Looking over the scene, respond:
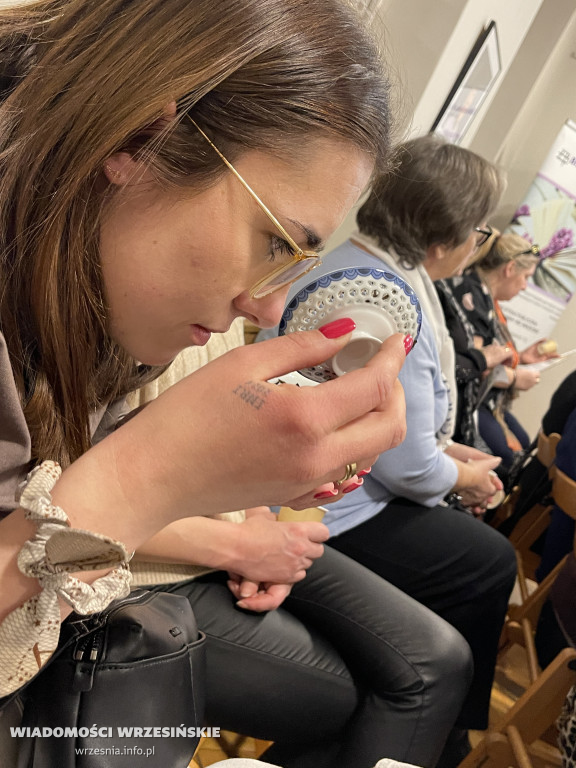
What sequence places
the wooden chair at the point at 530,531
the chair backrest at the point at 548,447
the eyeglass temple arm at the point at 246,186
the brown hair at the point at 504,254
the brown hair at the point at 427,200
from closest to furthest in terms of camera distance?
1. the eyeglass temple arm at the point at 246,186
2. the brown hair at the point at 427,200
3. the chair backrest at the point at 548,447
4. the wooden chair at the point at 530,531
5. the brown hair at the point at 504,254

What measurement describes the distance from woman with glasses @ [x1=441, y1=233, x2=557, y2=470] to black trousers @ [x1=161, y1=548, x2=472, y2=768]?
144 cm

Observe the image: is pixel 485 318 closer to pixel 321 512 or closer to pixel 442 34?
pixel 442 34

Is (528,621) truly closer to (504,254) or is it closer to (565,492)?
(565,492)

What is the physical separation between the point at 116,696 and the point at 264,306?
474 millimetres

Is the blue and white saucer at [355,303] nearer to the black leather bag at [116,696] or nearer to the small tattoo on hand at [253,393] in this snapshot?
the small tattoo on hand at [253,393]

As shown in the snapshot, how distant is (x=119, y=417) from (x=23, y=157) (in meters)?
0.41

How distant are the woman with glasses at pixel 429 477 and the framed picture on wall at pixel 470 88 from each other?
2.84ft

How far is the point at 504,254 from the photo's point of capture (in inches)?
135

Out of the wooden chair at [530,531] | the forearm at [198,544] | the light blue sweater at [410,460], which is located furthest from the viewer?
the wooden chair at [530,531]

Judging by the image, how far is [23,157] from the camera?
69cm

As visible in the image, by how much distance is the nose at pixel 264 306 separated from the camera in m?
0.79

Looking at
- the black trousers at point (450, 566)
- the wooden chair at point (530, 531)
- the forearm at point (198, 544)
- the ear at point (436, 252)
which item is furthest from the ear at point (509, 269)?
the forearm at point (198, 544)

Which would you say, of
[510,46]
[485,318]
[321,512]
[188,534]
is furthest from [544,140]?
[188,534]

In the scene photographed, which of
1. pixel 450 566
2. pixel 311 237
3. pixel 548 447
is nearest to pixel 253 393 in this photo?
pixel 311 237
